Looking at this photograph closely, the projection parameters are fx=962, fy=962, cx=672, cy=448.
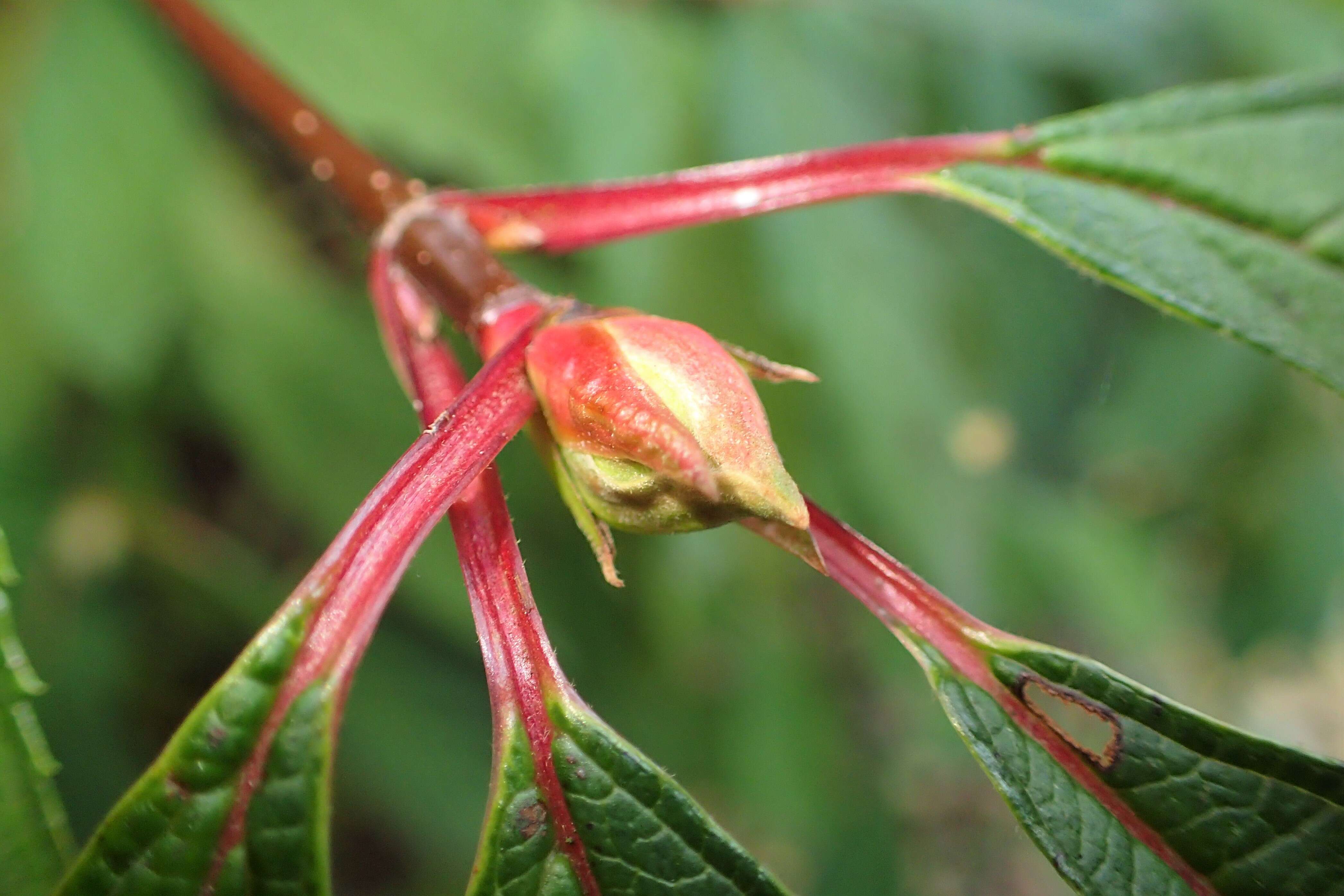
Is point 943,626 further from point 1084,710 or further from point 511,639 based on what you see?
point 511,639

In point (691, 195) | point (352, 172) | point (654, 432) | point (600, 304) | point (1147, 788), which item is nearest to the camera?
point (654, 432)

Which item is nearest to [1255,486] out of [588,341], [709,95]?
[709,95]

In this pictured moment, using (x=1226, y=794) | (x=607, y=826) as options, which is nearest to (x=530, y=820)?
(x=607, y=826)

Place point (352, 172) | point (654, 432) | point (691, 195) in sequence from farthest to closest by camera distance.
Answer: point (352, 172), point (691, 195), point (654, 432)

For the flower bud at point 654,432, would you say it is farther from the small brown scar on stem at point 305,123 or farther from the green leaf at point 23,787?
the small brown scar on stem at point 305,123

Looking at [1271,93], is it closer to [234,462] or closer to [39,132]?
[39,132]

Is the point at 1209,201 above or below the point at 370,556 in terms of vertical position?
above

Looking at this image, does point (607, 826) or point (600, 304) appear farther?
point (600, 304)

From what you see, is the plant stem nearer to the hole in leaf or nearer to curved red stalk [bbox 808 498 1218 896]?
curved red stalk [bbox 808 498 1218 896]
